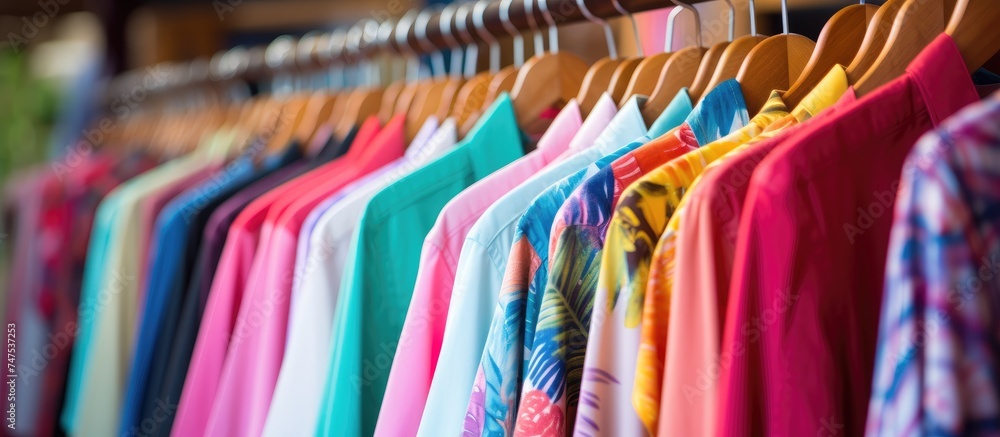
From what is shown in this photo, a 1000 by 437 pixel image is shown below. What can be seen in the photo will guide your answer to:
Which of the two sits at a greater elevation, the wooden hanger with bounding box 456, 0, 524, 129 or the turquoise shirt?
the wooden hanger with bounding box 456, 0, 524, 129

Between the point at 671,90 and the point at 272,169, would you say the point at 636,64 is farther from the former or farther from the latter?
the point at 272,169

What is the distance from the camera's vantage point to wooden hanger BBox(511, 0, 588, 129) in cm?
100

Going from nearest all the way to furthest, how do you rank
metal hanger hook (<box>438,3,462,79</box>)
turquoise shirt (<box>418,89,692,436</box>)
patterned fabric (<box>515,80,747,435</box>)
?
patterned fabric (<box>515,80,747,435</box>) < turquoise shirt (<box>418,89,692,436</box>) < metal hanger hook (<box>438,3,462,79</box>)

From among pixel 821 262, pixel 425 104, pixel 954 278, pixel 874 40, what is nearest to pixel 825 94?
pixel 874 40

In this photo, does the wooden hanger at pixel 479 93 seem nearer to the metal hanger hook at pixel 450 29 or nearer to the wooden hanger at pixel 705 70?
the metal hanger hook at pixel 450 29

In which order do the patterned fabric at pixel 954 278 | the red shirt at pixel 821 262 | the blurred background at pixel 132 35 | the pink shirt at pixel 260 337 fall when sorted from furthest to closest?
the blurred background at pixel 132 35, the pink shirt at pixel 260 337, the red shirt at pixel 821 262, the patterned fabric at pixel 954 278

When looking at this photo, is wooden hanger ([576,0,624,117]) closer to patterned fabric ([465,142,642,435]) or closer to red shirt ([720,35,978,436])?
patterned fabric ([465,142,642,435])

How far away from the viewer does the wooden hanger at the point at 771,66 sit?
75cm

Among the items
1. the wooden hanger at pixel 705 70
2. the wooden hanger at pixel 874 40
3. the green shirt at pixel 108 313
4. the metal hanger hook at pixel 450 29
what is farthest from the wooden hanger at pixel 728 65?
the green shirt at pixel 108 313

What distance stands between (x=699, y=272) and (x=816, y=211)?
0.08 metres

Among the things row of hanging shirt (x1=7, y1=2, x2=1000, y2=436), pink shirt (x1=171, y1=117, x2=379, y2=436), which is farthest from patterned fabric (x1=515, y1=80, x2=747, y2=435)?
pink shirt (x1=171, y1=117, x2=379, y2=436)

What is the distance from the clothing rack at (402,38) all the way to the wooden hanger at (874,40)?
190 millimetres

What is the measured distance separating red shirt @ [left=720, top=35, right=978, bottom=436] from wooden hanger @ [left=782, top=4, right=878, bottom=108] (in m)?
0.13

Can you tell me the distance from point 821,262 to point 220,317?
74 cm
